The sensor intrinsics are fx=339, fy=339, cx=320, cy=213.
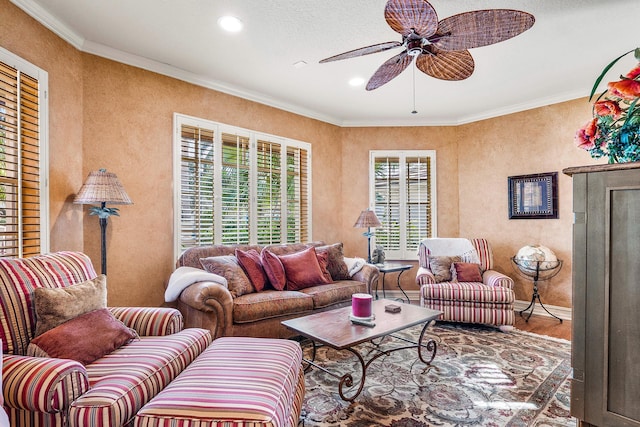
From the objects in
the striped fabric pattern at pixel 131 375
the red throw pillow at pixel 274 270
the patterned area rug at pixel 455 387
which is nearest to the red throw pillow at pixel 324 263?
the red throw pillow at pixel 274 270

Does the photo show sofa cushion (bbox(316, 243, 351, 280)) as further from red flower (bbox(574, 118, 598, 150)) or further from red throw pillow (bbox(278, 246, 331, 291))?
red flower (bbox(574, 118, 598, 150))

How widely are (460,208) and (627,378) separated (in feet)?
13.8

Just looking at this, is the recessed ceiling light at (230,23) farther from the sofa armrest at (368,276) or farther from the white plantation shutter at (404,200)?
the white plantation shutter at (404,200)

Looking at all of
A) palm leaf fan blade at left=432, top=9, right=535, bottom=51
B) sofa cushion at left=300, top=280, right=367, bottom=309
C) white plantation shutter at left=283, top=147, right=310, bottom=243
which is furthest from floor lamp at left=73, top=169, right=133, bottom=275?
palm leaf fan blade at left=432, top=9, right=535, bottom=51

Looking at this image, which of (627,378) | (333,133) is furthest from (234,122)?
(627,378)

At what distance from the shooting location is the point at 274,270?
11.6 feet

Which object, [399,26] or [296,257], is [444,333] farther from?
[399,26]

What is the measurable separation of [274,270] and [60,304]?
1.96 metres

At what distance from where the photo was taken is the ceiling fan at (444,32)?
1.82m

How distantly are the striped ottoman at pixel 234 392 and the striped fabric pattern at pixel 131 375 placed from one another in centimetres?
15

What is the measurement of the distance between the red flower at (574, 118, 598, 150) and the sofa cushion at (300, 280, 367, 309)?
2503 millimetres

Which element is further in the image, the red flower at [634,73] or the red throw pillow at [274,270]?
the red throw pillow at [274,270]

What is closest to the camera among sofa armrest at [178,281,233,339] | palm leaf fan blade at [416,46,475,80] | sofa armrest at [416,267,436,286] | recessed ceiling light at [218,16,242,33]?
palm leaf fan blade at [416,46,475,80]

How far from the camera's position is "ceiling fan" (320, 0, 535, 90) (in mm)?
1821
